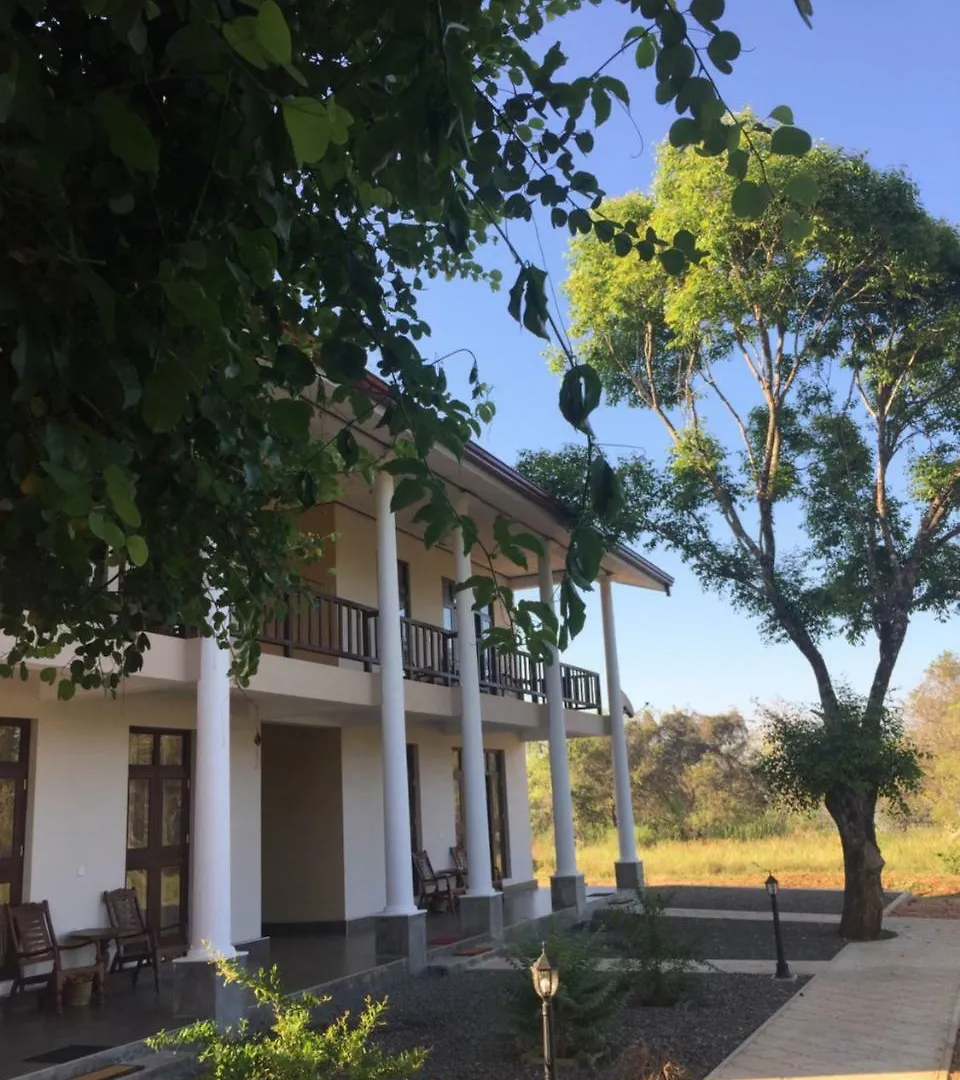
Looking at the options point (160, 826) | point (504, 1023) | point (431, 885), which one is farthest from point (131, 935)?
point (431, 885)

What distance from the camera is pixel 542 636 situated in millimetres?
2689

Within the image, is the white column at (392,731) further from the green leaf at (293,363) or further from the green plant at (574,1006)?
the green leaf at (293,363)

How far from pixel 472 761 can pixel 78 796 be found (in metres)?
4.99

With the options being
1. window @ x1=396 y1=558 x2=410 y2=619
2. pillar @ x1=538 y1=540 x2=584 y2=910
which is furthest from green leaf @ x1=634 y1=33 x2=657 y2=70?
window @ x1=396 y1=558 x2=410 y2=619

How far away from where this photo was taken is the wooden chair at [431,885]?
1507 centimetres

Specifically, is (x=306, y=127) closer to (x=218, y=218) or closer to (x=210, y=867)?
(x=218, y=218)

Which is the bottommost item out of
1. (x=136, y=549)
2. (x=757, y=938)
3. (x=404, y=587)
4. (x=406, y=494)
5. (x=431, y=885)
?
(x=757, y=938)

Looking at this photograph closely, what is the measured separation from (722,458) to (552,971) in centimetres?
1089

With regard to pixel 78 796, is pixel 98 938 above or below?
below

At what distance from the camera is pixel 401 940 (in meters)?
10.8

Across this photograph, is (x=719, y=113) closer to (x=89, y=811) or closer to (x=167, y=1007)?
Answer: (x=167, y=1007)

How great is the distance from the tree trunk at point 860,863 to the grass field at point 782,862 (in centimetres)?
669

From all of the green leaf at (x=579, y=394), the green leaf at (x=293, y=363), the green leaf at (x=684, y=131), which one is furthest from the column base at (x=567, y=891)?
the green leaf at (x=684, y=131)

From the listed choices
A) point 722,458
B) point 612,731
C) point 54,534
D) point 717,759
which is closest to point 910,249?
point 722,458
